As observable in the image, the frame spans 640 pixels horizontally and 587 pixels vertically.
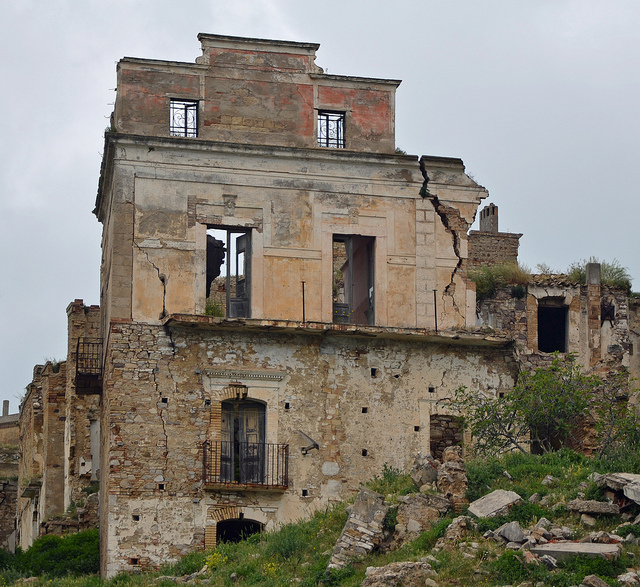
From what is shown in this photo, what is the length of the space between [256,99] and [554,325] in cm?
921

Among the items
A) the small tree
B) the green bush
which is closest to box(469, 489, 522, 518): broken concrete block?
the small tree

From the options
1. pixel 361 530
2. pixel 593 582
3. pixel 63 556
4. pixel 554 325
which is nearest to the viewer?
pixel 593 582

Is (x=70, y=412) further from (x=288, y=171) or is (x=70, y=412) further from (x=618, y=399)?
(x=618, y=399)

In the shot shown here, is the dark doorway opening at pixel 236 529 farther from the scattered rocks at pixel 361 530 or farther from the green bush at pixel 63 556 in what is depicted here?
the scattered rocks at pixel 361 530

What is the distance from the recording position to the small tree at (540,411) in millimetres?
28672

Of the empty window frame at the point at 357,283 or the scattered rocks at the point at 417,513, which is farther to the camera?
the empty window frame at the point at 357,283

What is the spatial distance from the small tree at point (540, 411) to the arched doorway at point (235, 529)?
4938 millimetres

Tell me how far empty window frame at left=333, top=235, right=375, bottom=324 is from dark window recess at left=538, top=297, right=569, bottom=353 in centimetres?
470

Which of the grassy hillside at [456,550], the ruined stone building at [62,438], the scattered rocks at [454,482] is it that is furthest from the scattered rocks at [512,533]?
the ruined stone building at [62,438]

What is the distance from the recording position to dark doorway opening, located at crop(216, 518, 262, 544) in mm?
29078

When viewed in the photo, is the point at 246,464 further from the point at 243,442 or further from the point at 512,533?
the point at 512,533

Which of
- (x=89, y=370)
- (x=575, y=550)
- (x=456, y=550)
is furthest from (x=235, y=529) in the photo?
Answer: (x=575, y=550)

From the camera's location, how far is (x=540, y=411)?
28844 millimetres

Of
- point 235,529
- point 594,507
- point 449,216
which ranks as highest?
point 449,216
